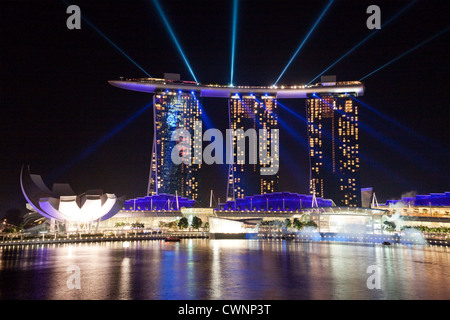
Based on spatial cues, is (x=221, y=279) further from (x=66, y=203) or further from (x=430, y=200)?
(x=430, y=200)

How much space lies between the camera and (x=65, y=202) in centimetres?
5838

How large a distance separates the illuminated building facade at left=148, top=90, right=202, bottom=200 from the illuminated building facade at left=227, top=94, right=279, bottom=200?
11.7 meters

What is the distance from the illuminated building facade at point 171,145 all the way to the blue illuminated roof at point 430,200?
6033 centimetres

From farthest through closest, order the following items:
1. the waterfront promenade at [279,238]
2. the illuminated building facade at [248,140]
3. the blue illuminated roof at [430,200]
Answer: the illuminated building facade at [248,140] < the blue illuminated roof at [430,200] < the waterfront promenade at [279,238]

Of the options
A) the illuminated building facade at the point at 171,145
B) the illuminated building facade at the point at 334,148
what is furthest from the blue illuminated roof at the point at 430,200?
the illuminated building facade at the point at 171,145

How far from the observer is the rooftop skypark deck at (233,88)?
11162cm

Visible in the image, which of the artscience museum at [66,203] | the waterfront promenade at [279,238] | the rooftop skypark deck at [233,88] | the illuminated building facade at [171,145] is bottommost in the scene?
the waterfront promenade at [279,238]

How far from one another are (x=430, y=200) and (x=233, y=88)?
62.2m

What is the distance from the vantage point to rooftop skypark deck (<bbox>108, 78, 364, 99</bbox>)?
111625 millimetres

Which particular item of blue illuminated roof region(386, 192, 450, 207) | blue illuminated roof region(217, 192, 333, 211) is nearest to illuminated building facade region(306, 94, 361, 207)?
blue illuminated roof region(386, 192, 450, 207)

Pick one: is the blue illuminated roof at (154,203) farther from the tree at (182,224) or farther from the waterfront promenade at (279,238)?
the waterfront promenade at (279,238)

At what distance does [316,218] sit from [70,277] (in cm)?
6684
